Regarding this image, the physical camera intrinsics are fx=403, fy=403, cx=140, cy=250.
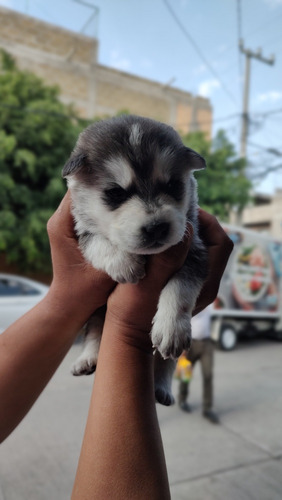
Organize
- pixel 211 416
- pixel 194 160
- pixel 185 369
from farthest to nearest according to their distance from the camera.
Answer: pixel 185 369
pixel 211 416
pixel 194 160

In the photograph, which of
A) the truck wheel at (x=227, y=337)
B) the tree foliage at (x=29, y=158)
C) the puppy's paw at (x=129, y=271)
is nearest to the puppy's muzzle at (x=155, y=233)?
the puppy's paw at (x=129, y=271)

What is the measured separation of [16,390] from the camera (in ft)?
4.94

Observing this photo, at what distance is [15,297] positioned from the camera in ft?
31.1

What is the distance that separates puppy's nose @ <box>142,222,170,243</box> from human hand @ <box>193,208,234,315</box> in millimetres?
376

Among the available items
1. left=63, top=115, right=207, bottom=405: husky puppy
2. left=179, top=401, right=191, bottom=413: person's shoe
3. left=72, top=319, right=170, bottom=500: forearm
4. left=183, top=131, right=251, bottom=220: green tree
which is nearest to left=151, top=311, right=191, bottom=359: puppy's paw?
left=63, top=115, right=207, bottom=405: husky puppy

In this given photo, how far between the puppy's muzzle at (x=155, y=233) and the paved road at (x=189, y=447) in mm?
3094

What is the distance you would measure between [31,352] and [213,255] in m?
0.84

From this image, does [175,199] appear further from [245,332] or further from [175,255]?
[245,332]

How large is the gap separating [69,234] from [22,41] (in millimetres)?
22219

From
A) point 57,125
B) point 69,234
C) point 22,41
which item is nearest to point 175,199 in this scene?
point 69,234

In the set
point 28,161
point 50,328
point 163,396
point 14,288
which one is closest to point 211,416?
point 163,396

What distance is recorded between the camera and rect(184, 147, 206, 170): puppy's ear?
1.77m

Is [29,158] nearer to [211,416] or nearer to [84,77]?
[211,416]

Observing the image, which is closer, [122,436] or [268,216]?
[122,436]
